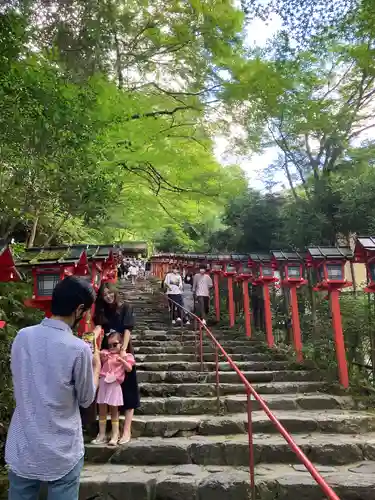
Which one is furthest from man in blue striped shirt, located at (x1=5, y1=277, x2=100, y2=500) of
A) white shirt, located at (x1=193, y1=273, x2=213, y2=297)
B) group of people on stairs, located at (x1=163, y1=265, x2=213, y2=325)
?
white shirt, located at (x1=193, y1=273, x2=213, y2=297)

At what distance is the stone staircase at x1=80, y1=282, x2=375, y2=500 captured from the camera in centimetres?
420

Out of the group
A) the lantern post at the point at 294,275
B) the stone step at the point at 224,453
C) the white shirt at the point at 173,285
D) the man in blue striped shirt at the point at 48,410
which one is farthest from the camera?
the white shirt at the point at 173,285

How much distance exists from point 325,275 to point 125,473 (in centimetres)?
500

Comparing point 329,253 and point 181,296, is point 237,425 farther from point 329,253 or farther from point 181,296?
point 181,296

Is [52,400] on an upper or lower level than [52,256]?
lower

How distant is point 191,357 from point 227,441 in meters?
3.58

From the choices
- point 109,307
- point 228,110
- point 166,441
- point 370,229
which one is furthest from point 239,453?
point 228,110

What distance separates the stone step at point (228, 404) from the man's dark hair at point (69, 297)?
14.6 ft

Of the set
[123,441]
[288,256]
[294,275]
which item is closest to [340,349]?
[294,275]

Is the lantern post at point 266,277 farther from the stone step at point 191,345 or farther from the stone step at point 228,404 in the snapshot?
the stone step at point 228,404

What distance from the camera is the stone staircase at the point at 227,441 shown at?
13.8 feet

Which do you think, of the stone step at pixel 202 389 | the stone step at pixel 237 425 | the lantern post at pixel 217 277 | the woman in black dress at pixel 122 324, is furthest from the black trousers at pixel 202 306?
the woman in black dress at pixel 122 324

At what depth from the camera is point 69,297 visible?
233 cm

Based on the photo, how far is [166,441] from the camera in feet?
17.3
